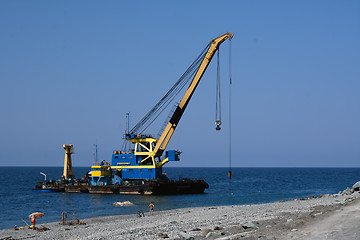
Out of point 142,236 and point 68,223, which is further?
point 68,223

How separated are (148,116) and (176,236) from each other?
50928 mm

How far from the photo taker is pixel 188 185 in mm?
73688

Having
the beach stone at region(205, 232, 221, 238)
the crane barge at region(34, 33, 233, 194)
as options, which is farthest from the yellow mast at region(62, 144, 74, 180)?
the beach stone at region(205, 232, 221, 238)

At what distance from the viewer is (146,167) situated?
73.1 metres

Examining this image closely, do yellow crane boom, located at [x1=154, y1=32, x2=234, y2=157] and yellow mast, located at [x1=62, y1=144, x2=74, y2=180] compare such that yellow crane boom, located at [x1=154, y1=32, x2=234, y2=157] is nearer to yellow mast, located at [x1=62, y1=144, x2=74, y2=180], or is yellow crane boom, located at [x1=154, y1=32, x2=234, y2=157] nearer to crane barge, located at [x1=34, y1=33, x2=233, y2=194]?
crane barge, located at [x1=34, y1=33, x2=233, y2=194]

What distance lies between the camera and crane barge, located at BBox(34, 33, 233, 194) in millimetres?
68688

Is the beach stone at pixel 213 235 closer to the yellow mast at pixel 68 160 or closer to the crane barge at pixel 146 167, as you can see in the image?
the crane barge at pixel 146 167

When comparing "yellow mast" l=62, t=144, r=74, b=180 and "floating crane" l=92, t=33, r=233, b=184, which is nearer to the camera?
"floating crane" l=92, t=33, r=233, b=184

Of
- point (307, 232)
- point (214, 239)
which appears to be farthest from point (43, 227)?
point (307, 232)

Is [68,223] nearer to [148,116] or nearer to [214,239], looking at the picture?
[214,239]

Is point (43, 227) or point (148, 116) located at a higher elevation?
point (148, 116)

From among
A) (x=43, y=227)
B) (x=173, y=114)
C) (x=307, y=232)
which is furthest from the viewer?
(x=173, y=114)

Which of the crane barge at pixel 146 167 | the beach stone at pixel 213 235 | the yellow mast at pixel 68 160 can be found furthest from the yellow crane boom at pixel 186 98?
the beach stone at pixel 213 235

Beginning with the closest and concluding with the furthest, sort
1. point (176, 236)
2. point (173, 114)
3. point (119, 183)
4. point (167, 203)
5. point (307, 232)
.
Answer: point (307, 232), point (176, 236), point (167, 203), point (173, 114), point (119, 183)
